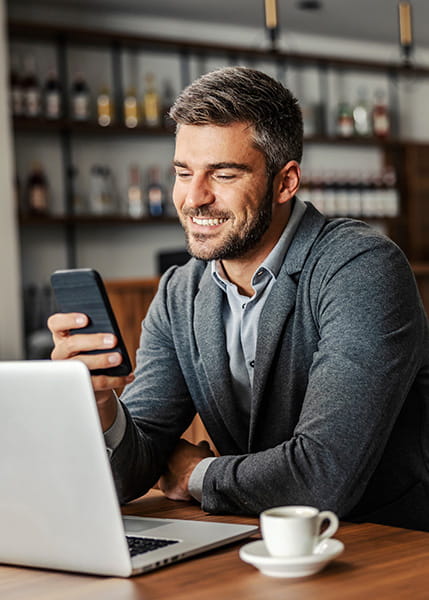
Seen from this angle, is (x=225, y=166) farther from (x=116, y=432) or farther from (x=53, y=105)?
(x=53, y=105)

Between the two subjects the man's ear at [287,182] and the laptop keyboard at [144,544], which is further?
the man's ear at [287,182]

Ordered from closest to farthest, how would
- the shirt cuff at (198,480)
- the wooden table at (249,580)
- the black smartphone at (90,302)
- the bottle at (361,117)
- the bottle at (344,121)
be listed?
the wooden table at (249,580), the black smartphone at (90,302), the shirt cuff at (198,480), the bottle at (344,121), the bottle at (361,117)

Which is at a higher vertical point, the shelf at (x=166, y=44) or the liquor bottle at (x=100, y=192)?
the shelf at (x=166, y=44)

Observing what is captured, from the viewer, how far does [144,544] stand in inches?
46.9

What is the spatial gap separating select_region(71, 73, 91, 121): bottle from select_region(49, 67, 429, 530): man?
400cm

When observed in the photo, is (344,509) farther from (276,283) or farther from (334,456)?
(276,283)

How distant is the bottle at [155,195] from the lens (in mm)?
5949

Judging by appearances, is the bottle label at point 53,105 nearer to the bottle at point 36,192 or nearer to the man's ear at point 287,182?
the bottle at point 36,192

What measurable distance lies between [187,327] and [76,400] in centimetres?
78

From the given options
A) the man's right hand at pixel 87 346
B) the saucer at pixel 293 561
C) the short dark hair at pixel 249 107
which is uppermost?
the short dark hair at pixel 249 107

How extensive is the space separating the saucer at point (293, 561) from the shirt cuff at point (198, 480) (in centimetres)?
41

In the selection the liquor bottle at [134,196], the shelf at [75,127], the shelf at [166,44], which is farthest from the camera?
the liquor bottle at [134,196]

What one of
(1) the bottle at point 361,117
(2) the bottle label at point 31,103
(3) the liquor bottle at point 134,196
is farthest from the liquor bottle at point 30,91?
(1) the bottle at point 361,117

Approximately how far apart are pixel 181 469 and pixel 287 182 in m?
0.56
